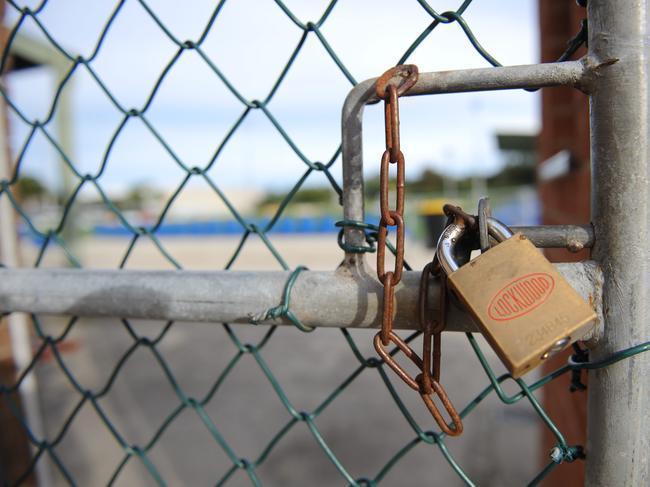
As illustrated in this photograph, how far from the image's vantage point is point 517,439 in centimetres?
298

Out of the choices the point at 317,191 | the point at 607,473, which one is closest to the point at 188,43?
the point at 607,473

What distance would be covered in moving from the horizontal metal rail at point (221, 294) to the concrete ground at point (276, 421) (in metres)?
1.58

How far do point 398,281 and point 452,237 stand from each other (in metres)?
0.07

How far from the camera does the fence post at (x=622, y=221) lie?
0.46 metres

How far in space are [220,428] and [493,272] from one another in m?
3.05

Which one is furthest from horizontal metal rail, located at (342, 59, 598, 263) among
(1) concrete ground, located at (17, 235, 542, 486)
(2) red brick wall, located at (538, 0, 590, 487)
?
(1) concrete ground, located at (17, 235, 542, 486)

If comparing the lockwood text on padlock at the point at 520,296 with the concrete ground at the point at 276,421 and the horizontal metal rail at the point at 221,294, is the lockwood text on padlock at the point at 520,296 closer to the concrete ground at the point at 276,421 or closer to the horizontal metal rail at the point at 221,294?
the horizontal metal rail at the point at 221,294

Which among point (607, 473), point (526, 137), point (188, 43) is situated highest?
point (188, 43)

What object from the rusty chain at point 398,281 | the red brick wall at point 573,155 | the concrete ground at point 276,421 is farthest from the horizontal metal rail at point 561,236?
the concrete ground at point 276,421

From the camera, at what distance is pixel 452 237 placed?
51 centimetres

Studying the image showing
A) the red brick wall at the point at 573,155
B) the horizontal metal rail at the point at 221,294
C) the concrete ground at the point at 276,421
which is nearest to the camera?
the horizontal metal rail at the point at 221,294

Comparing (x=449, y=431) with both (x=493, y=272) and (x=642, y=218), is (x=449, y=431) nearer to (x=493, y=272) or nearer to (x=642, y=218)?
(x=493, y=272)

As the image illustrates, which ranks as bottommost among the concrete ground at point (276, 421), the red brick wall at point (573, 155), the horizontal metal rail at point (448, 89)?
the concrete ground at point (276, 421)

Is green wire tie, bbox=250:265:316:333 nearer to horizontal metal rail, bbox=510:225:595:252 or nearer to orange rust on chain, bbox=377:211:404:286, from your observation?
orange rust on chain, bbox=377:211:404:286
